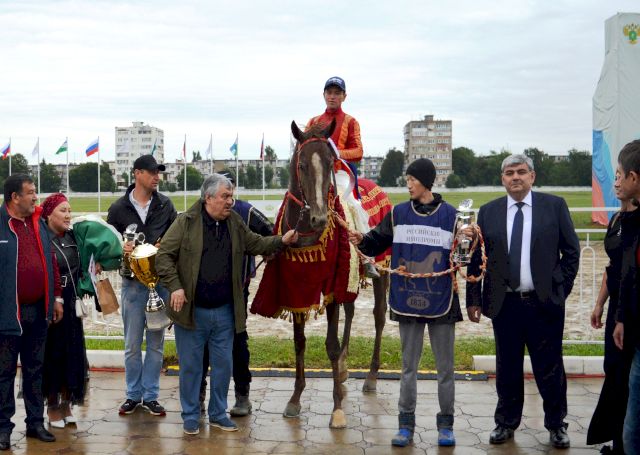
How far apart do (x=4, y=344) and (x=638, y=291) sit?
454 centimetres

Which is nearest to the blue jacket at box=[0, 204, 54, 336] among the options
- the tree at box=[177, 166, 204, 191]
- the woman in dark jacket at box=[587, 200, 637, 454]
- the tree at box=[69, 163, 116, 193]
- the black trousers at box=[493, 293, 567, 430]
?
the black trousers at box=[493, 293, 567, 430]

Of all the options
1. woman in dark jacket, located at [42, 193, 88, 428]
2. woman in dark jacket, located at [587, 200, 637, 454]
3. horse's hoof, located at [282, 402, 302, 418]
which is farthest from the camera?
horse's hoof, located at [282, 402, 302, 418]

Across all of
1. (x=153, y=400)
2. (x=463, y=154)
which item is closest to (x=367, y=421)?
(x=153, y=400)

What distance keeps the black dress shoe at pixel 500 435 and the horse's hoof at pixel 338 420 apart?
1215 millimetres

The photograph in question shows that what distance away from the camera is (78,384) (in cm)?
585

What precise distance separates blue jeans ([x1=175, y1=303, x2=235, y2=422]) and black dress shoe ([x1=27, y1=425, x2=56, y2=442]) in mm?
1051

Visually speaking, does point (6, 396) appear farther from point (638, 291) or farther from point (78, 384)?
point (638, 291)

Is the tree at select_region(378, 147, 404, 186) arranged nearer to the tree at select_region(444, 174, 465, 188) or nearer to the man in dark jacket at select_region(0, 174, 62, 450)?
the tree at select_region(444, 174, 465, 188)

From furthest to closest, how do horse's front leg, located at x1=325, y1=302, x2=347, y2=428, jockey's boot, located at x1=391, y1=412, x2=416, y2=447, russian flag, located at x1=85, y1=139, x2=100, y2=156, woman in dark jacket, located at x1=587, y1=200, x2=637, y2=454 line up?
russian flag, located at x1=85, y1=139, x2=100, y2=156
horse's front leg, located at x1=325, y1=302, x2=347, y2=428
jockey's boot, located at x1=391, y1=412, x2=416, y2=447
woman in dark jacket, located at x1=587, y1=200, x2=637, y2=454

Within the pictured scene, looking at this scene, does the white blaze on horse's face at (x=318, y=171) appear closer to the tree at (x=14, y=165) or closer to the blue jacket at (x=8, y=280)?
the blue jacket at (x=8, y=280)

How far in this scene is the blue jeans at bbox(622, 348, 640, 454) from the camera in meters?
4.14

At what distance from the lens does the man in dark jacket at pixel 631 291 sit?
164 inches

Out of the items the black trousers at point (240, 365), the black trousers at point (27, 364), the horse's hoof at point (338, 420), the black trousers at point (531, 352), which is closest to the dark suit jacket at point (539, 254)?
the black trousers at point (531, 352)

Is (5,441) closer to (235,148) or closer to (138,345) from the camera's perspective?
(138,345)
